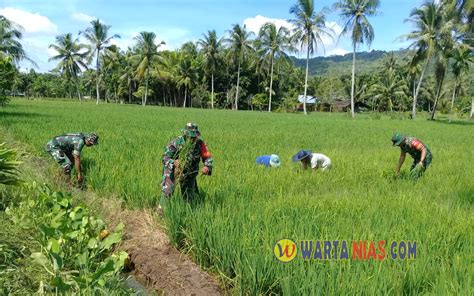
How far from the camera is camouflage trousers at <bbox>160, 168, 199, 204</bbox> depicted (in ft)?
13.2

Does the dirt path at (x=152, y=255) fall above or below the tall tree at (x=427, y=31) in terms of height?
below

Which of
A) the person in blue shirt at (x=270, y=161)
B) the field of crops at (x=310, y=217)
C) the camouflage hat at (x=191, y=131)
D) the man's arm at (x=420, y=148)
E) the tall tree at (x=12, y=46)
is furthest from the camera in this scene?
the tall tree at (x=12, y=46)

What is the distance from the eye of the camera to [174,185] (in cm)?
401

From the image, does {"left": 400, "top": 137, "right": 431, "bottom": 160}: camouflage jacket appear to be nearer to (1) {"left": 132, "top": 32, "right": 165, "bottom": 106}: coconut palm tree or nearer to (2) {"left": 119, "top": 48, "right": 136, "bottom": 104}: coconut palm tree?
(1) {"left": 132, "top": 32, "right": 165, "bottom": 106}: coconut palm tree

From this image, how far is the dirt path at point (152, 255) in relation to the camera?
115 inches

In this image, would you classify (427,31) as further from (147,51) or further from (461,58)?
(147,51)

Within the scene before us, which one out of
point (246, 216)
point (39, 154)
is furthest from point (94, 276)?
point (39, 154)

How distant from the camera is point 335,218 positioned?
361 centimetres

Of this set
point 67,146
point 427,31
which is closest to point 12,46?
point 67,146

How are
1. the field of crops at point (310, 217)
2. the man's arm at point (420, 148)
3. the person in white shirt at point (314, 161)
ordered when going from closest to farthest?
1. the field of crops at point (310, 217)
2. the man's arm at point (420, 148)
3. the person in white shirt at point (314, 161)

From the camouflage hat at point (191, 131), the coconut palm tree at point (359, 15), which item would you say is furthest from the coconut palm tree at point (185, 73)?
the camouflage hat at point (191, 131)

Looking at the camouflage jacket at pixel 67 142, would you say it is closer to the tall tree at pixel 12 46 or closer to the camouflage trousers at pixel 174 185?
the camouflage trousers at pixel 174 185

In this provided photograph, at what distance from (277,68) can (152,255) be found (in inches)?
1639

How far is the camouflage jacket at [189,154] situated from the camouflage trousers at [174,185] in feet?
0.30
